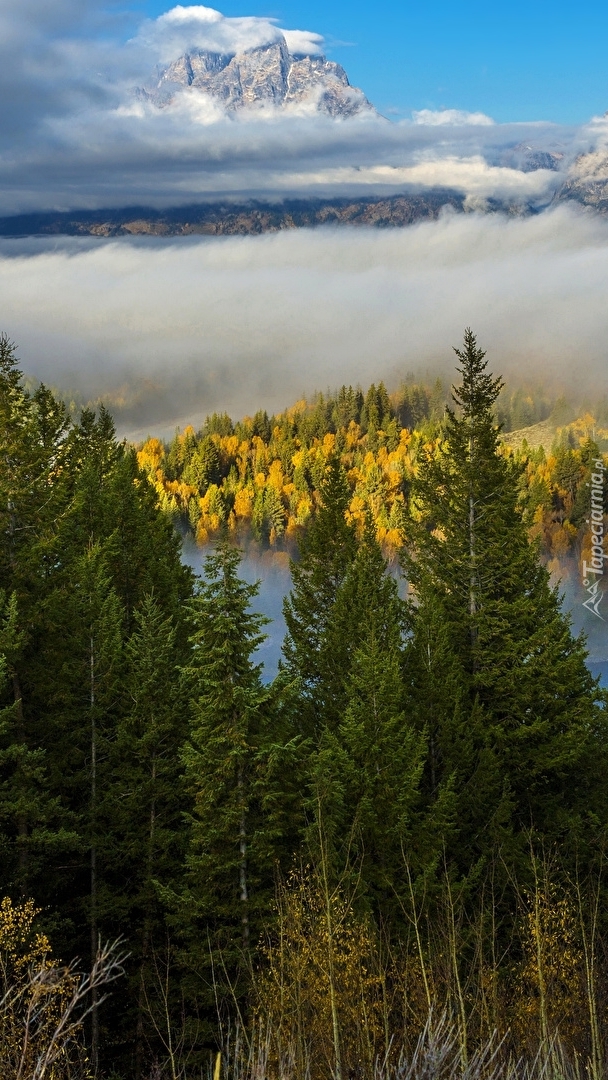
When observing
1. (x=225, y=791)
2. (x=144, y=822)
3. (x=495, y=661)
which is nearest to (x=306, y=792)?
(x=225, y=791)

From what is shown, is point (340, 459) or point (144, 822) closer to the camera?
point (144, 822)

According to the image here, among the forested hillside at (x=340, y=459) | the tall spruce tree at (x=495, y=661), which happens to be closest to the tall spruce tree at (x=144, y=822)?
the tall spruce tree at (x=495, y=661)

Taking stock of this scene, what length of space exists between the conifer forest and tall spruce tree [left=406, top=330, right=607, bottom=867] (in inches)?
4.3

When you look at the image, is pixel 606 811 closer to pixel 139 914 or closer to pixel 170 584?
pixel 139 914

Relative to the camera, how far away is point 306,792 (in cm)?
2188

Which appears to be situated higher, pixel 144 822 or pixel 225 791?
pixel 225 791

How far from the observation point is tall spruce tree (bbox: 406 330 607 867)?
82.1 ft

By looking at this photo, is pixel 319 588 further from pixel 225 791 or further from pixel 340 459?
pixel 340 459

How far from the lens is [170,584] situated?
1411 inches

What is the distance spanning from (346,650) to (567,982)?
1350 cm

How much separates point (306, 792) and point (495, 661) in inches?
340

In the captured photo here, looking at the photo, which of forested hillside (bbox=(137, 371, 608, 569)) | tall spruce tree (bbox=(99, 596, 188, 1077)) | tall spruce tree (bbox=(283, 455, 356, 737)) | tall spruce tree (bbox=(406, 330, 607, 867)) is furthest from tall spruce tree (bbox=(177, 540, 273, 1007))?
forested hillside (bbox=(137, 371, 608, 569))

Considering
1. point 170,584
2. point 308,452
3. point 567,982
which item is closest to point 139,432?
point 308,452

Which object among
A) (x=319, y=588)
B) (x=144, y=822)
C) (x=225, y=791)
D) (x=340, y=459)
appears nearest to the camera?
(x=225, y=791)
